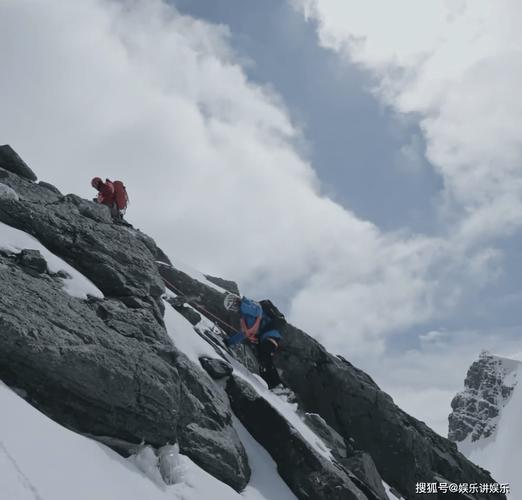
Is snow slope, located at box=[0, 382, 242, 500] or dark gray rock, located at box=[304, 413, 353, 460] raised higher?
dark gray rock, located at box=[304, 413, 353, 460]

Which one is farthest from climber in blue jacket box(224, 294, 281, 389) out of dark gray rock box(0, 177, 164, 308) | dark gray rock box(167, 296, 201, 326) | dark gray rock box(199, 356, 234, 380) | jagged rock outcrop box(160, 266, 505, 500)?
dark gray rock box(0, 177, 164, 308)

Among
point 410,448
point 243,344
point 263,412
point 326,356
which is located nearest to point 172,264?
point 243,344

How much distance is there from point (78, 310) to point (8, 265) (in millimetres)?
1675

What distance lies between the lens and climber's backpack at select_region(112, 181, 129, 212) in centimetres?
2055

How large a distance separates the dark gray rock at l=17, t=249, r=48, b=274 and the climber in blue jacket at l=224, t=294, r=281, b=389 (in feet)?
26.5

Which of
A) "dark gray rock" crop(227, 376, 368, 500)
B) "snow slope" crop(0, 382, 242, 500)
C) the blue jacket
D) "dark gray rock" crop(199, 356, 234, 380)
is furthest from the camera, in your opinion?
the blue jacket

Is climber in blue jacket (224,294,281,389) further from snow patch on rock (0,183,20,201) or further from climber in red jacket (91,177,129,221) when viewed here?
snow patch on rock (0,183,20,201)

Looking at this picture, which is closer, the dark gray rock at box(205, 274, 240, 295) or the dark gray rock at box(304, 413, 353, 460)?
the dark gray rock at box(304, 413, 353, 460)

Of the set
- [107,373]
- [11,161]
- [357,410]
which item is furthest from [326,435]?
[11,161]

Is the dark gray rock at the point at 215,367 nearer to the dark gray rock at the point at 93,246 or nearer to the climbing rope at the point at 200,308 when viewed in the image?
the dark gray rock at the point at 93,246

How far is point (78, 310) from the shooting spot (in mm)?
10156

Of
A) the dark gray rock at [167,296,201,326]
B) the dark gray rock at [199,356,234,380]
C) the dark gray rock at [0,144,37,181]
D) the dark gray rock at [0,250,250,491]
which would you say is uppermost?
the dark gray rock at [0,144,37,181]

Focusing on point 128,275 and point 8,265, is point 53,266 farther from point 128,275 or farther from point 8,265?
point 128,275

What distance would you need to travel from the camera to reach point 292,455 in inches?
497
